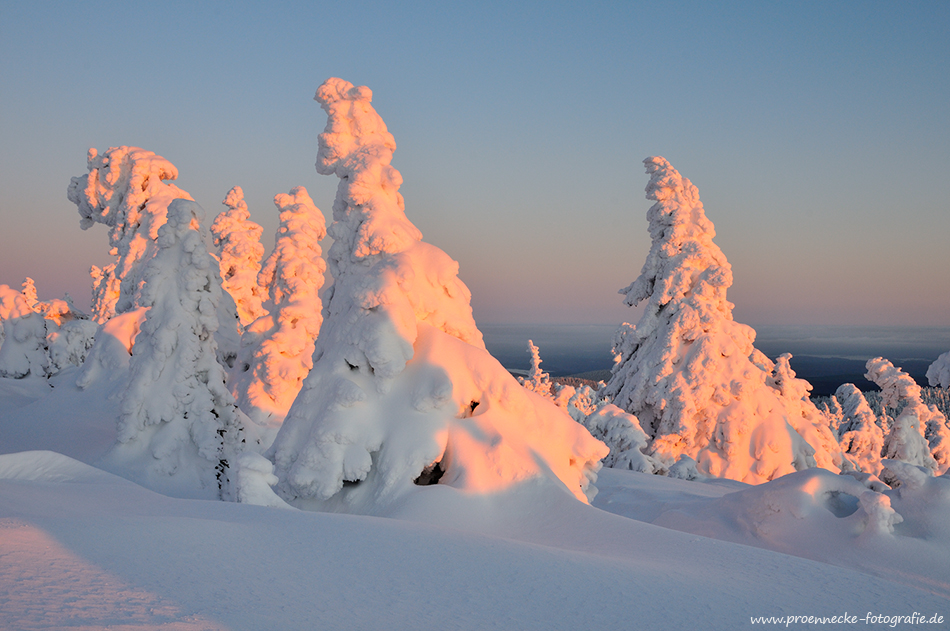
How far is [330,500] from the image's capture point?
959 centimetres

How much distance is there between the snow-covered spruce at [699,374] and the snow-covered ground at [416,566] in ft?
30.5

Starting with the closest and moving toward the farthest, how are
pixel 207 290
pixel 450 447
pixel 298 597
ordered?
pixel 298 597, pixel 450 447, pixel 207 290

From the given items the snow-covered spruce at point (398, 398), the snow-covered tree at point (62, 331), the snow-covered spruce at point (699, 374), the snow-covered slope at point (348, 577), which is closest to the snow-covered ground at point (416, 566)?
the snow-covered slope at point (348, 577)

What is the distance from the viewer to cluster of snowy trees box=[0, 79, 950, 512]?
31.0ft

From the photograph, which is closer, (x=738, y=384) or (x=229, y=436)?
(x=229, y=436)

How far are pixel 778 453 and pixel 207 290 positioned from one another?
16935mm

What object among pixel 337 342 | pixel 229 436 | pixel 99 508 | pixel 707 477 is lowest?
pixel 707 477

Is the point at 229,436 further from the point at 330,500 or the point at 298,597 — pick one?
the point at 298,597

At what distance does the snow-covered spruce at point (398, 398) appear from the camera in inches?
362

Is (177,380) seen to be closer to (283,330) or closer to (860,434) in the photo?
(283,330)

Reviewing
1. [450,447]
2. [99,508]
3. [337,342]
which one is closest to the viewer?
[99,508]

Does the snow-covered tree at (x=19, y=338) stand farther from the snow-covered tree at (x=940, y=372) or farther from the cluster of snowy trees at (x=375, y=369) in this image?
the snow-covered tree at (x=940, y=372)

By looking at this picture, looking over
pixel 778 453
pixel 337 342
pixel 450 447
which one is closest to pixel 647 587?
pixel 450 447

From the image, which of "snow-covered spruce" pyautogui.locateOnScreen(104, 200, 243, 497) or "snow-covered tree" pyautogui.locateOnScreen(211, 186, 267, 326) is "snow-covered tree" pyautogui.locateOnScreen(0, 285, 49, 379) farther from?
"snow-covered spruce" pyautogui.locateOnScreen(104, 200, 243, 497)
